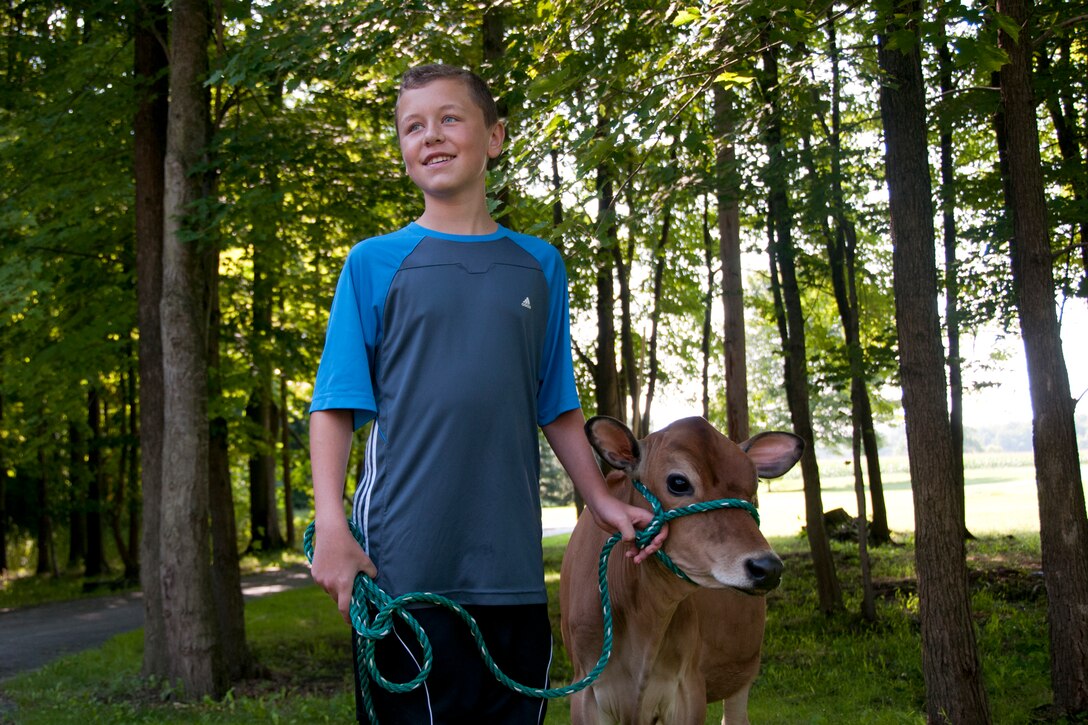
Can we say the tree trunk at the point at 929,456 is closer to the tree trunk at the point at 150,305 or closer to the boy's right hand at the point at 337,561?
the boy's right hand at the point at 337,561

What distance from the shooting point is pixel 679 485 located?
3387mm

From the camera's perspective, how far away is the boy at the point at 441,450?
2498mm

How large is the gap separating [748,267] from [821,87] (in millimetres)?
12666

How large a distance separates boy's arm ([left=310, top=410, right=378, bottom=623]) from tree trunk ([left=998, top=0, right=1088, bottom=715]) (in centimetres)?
607

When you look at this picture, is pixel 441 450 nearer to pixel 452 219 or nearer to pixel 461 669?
pixel 461 669

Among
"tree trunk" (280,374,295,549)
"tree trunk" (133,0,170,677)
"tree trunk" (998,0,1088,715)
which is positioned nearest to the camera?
"tree trunk" (998,0,1088,715)

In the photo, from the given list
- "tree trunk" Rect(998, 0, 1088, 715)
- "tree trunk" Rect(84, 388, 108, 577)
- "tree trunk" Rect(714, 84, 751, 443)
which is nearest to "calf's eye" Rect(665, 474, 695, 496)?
"tree trunk" Rect(998, 0, 1088, 715)

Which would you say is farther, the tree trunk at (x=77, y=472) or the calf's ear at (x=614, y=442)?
the tree trunk at (x=77, y=472)

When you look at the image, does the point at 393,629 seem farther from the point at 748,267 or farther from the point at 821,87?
the point at 748,267

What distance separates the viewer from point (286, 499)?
1192 inches

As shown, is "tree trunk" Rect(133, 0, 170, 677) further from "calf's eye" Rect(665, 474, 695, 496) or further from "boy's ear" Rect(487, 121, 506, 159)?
"boy's ear" Rect(487, 121, 506, 159)

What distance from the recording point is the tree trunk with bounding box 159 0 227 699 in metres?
10.8

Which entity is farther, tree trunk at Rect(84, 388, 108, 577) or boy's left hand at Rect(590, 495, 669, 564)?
tree trunk at Rect(84, 388, 108, 577)

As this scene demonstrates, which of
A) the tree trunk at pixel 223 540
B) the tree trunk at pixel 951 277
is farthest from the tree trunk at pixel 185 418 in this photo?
the tree trunk at pixel 951 277
